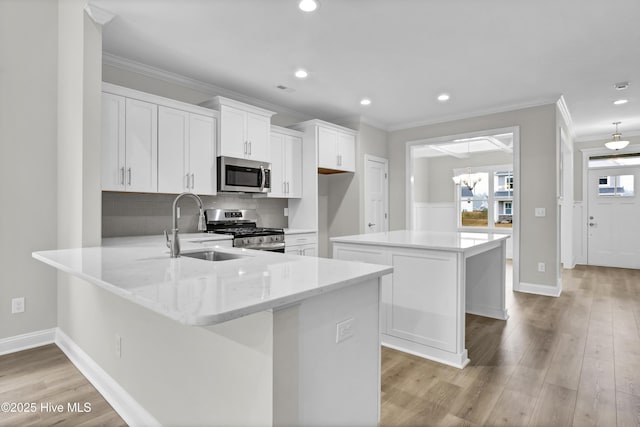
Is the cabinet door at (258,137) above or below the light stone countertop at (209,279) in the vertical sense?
above

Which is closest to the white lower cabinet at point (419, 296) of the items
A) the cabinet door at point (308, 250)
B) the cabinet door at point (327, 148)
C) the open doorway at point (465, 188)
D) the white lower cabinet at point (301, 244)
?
the white lower cabinet at point (301, 244)

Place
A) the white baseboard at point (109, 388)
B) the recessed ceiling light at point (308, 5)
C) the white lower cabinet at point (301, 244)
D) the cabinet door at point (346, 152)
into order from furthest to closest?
the cabinet door at point (346, 152) → the white lower cabinet at point (301, 244) → the recessed ceiling light at point (308, 5) → the white baseboard at point (109, 388)

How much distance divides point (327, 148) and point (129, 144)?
2.61m

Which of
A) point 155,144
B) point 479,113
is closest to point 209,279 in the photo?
point 155,144

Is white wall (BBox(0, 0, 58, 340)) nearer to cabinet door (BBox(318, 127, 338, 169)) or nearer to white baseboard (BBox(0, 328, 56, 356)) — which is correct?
white baseboard (BBox(0, 328, 56, 356))

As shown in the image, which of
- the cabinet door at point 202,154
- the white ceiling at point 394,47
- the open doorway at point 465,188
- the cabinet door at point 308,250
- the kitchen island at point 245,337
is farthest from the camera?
the open doorway at point 465,188

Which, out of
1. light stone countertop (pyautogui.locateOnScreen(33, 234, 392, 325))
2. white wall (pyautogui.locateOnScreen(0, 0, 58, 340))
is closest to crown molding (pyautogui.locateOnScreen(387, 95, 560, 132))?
light stone countertop (pyautogui.locateOnScreen(33, 234, 392, 325))

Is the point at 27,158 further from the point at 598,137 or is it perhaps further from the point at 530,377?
the point at 598,137

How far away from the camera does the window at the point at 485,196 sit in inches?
316

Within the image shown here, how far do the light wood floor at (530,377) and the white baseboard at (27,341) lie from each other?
2.73 m

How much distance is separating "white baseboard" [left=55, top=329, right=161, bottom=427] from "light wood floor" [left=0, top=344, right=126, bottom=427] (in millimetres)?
30

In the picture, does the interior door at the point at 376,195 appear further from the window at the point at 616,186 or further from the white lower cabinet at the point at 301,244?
the window at the point at 616,186

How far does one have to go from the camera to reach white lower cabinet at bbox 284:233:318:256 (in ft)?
13.8

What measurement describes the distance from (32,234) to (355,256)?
2.66 metres
